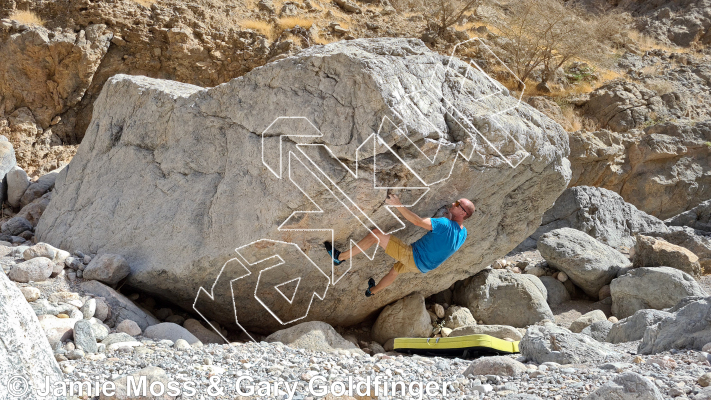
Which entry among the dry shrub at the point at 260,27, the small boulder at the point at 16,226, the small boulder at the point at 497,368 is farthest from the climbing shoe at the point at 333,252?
the dry shrub at the point at 260,27

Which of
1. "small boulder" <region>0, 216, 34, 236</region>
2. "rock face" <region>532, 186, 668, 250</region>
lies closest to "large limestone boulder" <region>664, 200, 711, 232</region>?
"rock face" <region>532, 186, 668, 250</region>

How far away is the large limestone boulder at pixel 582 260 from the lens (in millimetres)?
7738

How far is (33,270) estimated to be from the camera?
15.0 ft

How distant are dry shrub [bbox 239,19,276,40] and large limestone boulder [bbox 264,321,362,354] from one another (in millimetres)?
8200

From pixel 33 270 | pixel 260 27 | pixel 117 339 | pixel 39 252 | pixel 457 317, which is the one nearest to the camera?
pixel 117 339

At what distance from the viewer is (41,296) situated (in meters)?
4.41

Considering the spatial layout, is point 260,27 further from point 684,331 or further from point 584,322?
point 684,331

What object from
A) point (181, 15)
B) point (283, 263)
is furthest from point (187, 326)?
point (181, 15)

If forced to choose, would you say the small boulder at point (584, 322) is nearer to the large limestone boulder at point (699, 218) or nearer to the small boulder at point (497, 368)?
the small boulder at point (497, 368)

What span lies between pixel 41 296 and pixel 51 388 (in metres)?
2.08

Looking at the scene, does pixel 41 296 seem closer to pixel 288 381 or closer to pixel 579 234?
pixel 288 381

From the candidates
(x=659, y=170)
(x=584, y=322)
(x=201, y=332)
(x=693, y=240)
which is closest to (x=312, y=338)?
(x=201, y=332)

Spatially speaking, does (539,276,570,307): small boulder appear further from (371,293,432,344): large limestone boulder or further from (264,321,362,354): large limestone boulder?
(264,321,362,354): large limestone boulder

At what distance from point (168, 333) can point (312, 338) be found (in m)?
1.17
